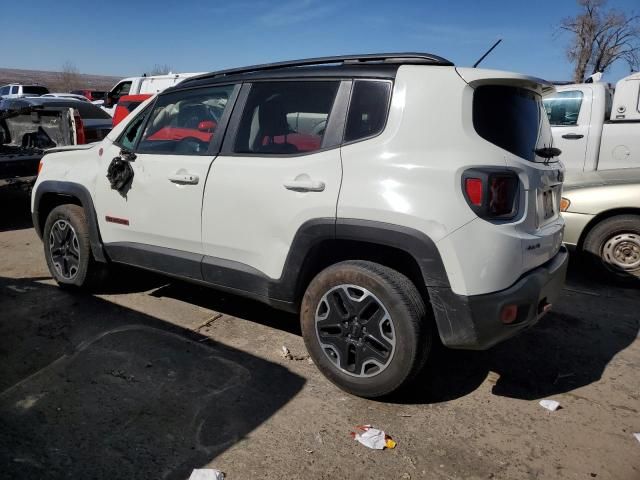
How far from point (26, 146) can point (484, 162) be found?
8294 mm

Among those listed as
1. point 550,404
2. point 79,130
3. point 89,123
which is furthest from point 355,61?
point 89,123

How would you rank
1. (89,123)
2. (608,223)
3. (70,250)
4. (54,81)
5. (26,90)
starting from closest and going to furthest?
1. (70,250)
2. (608,223)
3. (89,123)
4. (26,90)
5. (54,81)

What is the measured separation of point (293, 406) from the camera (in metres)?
2.90

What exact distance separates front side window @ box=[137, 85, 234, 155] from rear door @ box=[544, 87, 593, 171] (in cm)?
559

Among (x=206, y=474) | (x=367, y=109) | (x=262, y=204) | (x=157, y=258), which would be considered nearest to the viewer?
(x=206, y=474)

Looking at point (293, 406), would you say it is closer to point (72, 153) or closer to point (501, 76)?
point (501, 76)

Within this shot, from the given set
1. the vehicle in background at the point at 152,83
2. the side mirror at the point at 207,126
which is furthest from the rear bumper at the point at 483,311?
the vehicle in background at the point at 152,83

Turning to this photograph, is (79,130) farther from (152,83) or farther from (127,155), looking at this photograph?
(152,83)

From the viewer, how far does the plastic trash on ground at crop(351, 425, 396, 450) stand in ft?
A: 8.45

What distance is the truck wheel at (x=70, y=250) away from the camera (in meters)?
4.25

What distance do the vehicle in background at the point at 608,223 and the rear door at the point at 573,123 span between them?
2.26 meters

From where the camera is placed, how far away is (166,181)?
11.7 feet

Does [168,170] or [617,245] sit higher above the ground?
[168,170]

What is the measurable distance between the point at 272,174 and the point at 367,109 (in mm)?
678
